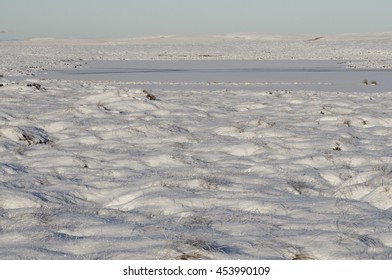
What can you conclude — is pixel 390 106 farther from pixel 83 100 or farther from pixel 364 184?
pixel 364 184

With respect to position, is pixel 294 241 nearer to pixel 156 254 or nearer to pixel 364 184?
pixel 156 254

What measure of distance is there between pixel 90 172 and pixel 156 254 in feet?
11.3

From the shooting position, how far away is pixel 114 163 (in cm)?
867

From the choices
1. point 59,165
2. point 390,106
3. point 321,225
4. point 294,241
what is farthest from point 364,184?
point 390,106

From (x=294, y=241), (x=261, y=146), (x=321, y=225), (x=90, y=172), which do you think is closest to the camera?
(x=294, y=241)

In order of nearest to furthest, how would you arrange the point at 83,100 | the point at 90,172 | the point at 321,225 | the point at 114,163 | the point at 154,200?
the point at 321,225, the point at 154,200, the point at 90,172, the point at 114,163, the point at 83,100

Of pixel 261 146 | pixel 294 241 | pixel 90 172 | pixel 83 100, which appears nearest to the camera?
pixel 294 241

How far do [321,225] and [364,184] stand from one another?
5.55ft

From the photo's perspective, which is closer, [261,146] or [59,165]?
[59,165]

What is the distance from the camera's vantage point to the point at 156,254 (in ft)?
16.0

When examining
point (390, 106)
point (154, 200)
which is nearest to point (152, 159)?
point (154, 200)
